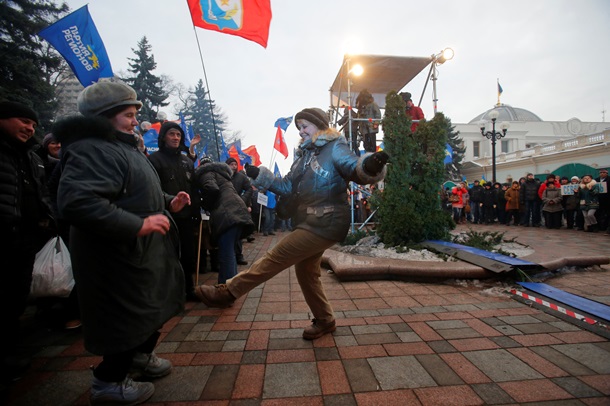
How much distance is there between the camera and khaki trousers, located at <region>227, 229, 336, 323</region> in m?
2.49

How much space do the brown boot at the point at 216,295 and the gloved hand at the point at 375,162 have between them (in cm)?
160

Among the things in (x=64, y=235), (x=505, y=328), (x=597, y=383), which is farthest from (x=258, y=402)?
(x=64, y=235)

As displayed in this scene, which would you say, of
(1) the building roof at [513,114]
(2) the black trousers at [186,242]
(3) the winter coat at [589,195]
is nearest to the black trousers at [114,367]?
(2) the black trousers at [186,242]

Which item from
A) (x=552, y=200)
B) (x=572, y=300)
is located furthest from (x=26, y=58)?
(x=552, y=200)

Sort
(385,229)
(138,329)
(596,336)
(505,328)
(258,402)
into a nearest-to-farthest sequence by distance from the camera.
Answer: (138,329) → (258,402) → (596,336) → (505,328) → (385,229)

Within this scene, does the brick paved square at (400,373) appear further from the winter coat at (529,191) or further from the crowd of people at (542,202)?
the winter coat at (529,191)

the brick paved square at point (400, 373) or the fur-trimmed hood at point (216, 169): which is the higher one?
the fur-trimmed hood at point (216, 169)

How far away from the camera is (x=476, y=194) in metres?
14.5

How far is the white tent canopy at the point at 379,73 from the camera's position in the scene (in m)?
8.34

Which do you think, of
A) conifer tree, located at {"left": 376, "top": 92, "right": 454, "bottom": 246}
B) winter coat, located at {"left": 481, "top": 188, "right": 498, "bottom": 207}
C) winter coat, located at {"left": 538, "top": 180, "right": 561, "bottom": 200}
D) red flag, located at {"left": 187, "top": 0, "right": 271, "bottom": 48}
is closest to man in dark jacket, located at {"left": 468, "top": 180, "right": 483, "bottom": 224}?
winter coat, located at {"left": 481, "top": 188, "right": 498, "bottom": 207}

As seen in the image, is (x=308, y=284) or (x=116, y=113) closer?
(x=116, y=113)

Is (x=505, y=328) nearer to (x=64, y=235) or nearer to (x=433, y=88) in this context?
(x=64, y=235)

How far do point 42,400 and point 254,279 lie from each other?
1504 millimetres

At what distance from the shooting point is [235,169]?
5520 millimetres
